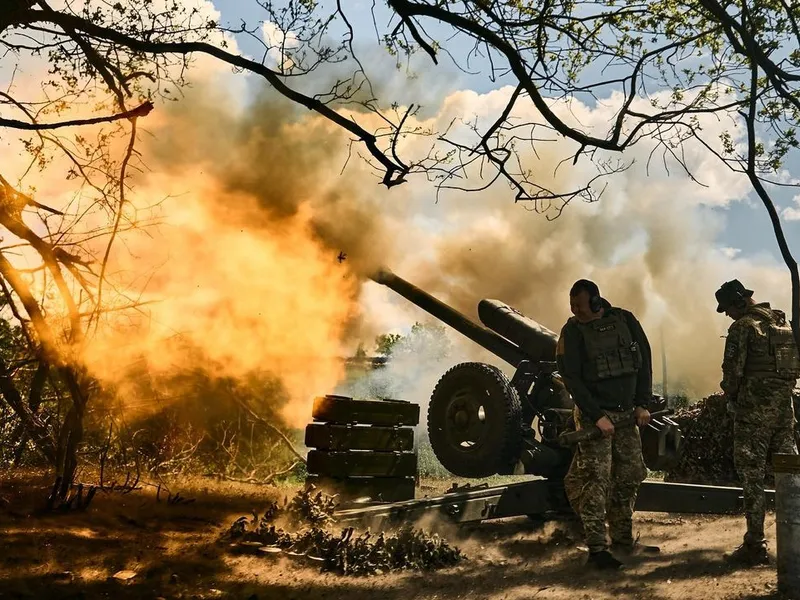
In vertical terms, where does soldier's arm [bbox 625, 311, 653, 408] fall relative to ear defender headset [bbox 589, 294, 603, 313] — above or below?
below

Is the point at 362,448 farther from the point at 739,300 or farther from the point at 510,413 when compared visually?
the point at 739,300

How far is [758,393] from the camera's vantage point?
19.0 ft

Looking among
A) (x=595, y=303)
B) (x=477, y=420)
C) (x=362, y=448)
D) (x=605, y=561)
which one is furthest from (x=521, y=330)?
(x=605, y=561)

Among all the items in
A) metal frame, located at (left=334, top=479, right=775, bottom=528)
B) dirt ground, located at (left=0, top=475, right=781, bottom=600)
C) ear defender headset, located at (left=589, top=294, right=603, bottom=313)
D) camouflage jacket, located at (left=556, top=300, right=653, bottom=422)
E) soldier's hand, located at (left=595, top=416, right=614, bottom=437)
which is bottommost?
dirt ground, located at (left=0, top=475, right=781, bottom=600)

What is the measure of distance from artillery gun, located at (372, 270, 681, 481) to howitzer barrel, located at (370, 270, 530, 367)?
0.05 ft

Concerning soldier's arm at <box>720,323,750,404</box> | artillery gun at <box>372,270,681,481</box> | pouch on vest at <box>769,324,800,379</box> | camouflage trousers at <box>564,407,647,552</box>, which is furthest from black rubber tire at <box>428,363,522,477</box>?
pouch on vest at <box>769,324,800,379</box>

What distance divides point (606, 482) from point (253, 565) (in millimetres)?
2796

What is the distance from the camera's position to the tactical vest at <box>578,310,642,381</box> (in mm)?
5805

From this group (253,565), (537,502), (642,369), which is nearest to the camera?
(253,565)

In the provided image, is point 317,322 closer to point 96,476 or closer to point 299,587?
point 96,476

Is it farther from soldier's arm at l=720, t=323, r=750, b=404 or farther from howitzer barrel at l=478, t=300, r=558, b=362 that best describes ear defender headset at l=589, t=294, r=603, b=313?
howitzer barrel at l=478, t=300, r=558, b=362

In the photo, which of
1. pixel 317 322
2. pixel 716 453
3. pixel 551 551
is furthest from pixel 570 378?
pixel 317 322

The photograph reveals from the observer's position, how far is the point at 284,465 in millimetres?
13039

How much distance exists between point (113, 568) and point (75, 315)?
2242 millimetres
